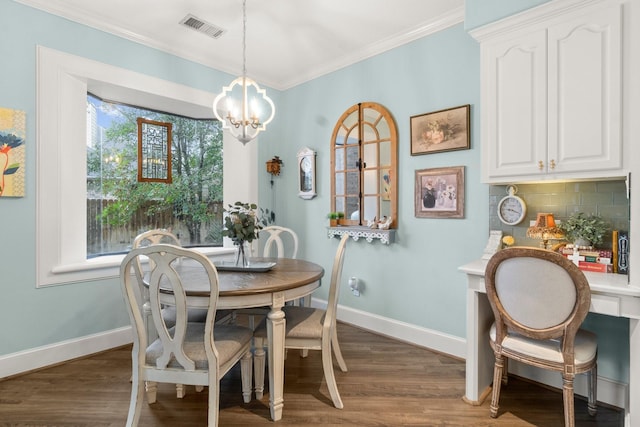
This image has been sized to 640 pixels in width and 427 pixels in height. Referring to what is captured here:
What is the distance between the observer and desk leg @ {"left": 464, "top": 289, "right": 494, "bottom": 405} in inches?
81.2

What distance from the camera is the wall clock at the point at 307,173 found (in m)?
3.80

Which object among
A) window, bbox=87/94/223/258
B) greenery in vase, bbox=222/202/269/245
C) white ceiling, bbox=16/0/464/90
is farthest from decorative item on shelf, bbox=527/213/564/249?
window, bbox=87/94/223/258

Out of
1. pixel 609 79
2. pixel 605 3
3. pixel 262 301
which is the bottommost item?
pixel 262 301

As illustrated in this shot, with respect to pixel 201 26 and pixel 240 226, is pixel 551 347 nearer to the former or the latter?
pixel 240 226

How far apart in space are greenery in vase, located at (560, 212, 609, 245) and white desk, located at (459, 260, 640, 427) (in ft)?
0.81

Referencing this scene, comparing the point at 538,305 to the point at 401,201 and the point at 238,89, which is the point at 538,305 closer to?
the point at 401,201

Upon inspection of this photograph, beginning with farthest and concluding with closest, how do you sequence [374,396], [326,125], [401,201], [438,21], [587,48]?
[326,125]
[401,201]
[438,21]
[374,396]
[587,48]

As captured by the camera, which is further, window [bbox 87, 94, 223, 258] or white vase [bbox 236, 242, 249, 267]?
window [bbox 87, 94, 223, 258]

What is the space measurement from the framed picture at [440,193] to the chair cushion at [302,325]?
1.29 m

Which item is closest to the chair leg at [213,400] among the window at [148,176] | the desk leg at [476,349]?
the desk leg at [476,349]

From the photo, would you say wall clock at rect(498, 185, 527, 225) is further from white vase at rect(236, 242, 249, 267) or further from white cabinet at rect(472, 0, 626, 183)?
white vase at rect(236, 242, 249, 267)

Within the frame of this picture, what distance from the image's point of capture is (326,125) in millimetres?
3686

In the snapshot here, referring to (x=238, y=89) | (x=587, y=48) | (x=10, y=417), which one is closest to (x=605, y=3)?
(x=587, y=48)

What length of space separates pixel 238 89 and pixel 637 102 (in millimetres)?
3455
